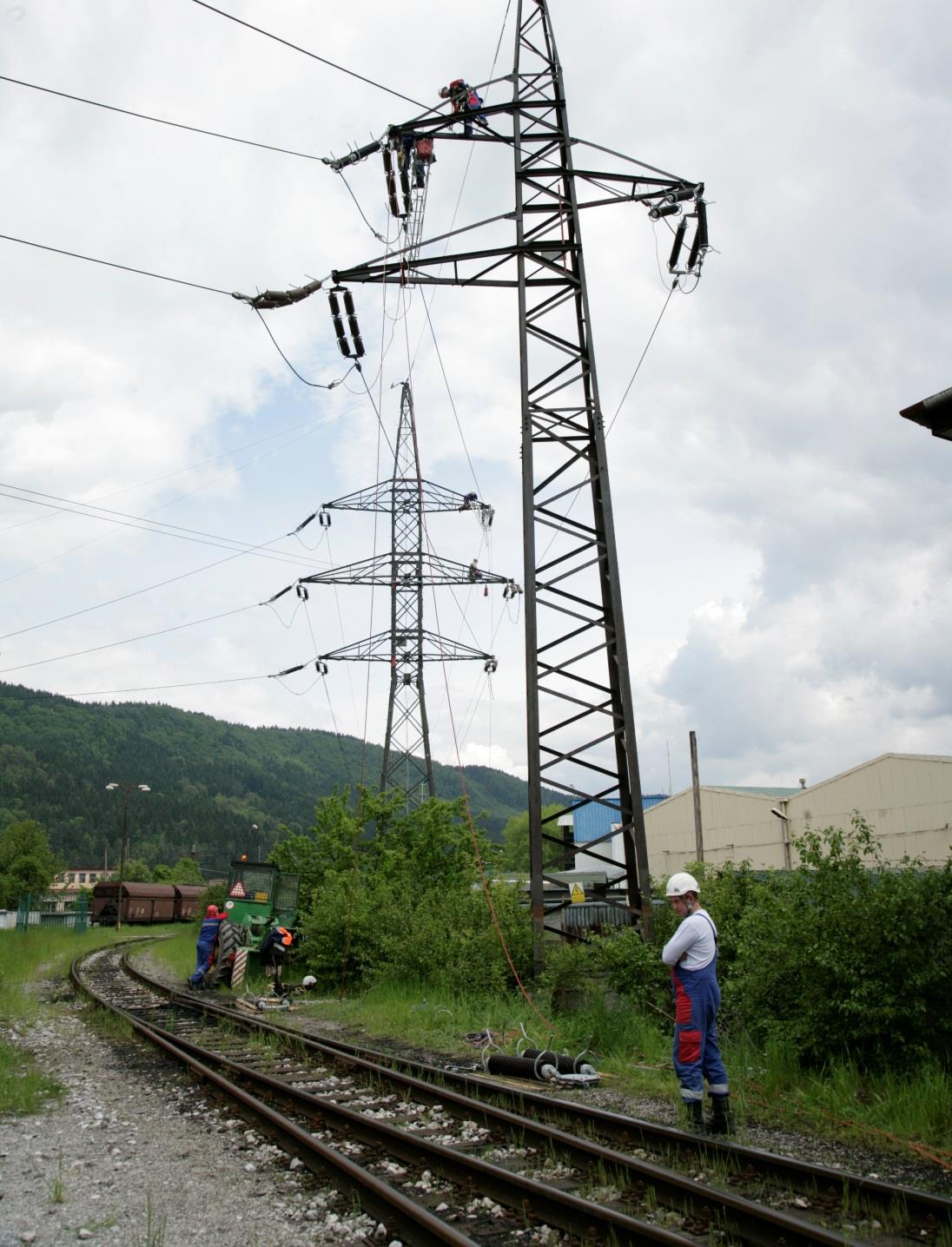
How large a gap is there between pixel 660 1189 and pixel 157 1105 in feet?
17.0

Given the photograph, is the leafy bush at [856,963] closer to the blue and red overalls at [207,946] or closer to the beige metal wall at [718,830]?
the blue and red overalls at [207,946]

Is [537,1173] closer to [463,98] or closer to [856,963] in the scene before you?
[856,963]

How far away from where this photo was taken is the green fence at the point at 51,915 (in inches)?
1747

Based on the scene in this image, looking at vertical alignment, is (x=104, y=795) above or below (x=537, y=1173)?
above

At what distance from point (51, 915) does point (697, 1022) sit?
170ft

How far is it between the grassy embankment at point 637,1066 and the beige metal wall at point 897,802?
27403 millimetres

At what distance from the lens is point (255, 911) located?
787 inches

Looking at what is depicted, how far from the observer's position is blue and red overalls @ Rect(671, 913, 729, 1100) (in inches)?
269

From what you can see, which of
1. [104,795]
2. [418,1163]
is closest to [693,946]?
[418,1163]

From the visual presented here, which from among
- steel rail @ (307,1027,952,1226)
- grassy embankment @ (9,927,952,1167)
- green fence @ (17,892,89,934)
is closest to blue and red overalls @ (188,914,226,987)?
grassy embankment @ (9,927,952,1167)

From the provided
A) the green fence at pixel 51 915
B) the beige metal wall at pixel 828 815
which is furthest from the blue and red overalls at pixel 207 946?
the green fence at pixel 51 915

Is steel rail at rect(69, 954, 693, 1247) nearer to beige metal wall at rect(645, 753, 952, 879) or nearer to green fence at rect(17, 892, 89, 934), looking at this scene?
beige metal wall at rect(645, 753, 952, 879)

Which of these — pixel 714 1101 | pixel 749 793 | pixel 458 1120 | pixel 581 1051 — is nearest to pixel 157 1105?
pixel 458 1120

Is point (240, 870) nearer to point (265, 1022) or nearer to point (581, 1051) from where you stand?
point (265, 1022)
